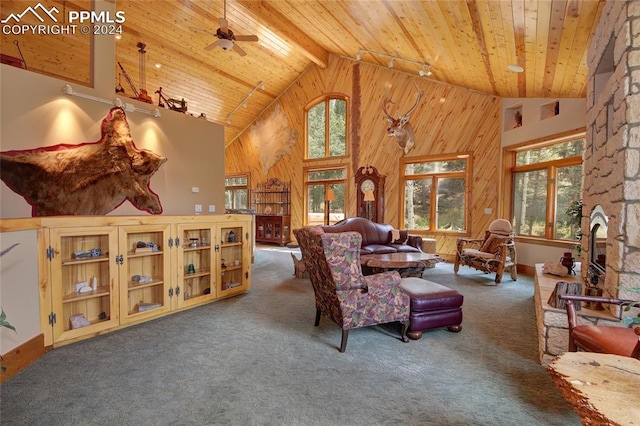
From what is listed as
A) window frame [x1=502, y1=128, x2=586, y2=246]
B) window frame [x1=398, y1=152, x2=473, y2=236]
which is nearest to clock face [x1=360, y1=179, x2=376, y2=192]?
window frame [x1=398, y1=152, x2=473, y2=236]

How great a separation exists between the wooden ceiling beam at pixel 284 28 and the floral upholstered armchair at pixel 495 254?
575cm

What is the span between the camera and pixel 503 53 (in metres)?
4.33

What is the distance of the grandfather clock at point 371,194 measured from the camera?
770 centimetres

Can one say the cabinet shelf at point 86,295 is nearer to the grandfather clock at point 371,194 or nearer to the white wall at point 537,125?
the grandfather clock at point 371,194

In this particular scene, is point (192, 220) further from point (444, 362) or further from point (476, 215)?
point (476, 215)

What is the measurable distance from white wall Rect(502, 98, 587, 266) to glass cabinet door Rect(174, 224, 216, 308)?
18.7 feet

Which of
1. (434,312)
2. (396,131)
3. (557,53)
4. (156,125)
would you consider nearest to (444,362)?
(434,312)

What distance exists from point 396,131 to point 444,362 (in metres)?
5.68

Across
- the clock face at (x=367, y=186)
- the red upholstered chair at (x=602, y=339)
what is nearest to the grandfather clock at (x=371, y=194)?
the clock face at (x=367, y=186)

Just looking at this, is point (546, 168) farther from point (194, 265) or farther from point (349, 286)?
point (194, 265)

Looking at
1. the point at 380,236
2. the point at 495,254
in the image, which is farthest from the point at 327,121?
the point at 495,254

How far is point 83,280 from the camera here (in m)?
3.07

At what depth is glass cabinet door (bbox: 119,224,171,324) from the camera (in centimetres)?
319

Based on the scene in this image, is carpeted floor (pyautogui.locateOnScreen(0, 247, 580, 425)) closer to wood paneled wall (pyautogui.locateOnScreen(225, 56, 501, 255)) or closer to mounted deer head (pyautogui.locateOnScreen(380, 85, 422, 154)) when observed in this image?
wood paneled wall (pyautogui.locateOnScreen(225, 56, 501, 255))
